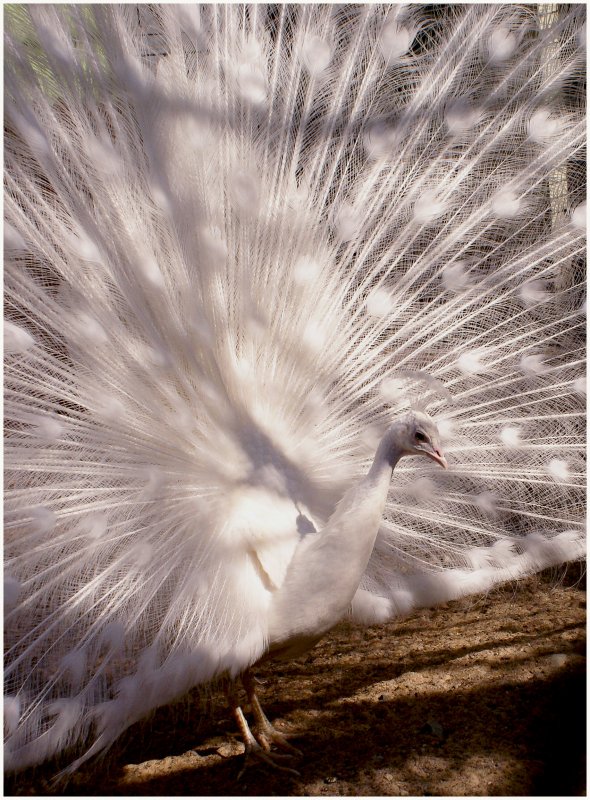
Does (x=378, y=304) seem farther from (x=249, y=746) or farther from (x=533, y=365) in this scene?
(x=249, y=746)

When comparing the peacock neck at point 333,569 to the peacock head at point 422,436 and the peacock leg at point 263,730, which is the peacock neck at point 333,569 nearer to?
the peacock head at point 422,436

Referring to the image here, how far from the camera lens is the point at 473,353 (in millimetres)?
2695

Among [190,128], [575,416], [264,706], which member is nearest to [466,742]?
[264,706]

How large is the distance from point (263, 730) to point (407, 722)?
524 mm

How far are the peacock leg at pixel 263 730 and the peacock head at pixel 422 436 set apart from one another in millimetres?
1027

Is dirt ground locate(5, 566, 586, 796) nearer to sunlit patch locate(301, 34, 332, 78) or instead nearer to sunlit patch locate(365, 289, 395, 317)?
sunlit patch locate(365, 289, 395, 317)

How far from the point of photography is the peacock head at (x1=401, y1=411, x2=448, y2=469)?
79.1 inches

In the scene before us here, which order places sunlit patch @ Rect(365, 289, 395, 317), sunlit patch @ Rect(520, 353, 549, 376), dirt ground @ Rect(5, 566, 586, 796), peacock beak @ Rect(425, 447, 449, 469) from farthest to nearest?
sunlit patch @ Rect(520, 353, 549, 376) → sunlit patch @ Rect(365, 289, 395, 317) → dirt ground @ Rect(5, 566, 586, 796) → peacock beak @ Rect(425, 447, 449, 469)

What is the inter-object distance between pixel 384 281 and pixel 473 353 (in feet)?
1.48

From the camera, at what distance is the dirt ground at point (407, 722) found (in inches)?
87.4

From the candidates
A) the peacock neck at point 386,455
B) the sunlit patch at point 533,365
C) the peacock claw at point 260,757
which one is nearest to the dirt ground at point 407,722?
the peacock claw at point 260,757

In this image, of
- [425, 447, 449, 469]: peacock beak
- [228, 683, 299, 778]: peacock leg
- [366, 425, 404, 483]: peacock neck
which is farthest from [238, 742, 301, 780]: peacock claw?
[425, 447, 449, 469]: peacock beak

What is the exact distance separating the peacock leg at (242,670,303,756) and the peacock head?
1027 mm

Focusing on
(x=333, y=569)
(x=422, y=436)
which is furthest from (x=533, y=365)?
(x=333, y=569)
